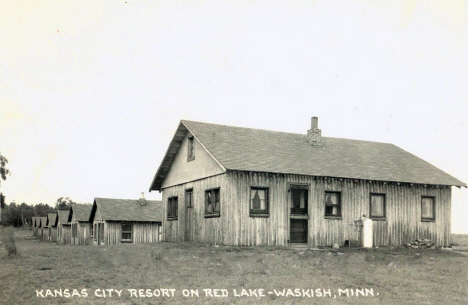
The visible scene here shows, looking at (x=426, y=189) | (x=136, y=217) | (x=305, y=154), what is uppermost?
(x=305, y=154)

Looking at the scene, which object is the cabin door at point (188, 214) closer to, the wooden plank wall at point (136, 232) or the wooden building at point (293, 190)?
the wooden building at point (293, 190)

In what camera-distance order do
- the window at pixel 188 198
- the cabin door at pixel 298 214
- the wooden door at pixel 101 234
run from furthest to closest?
1. the wooden door at pixel 101 234
2. the window at pixel 188 198
3. the cabin door at pixel 298 214

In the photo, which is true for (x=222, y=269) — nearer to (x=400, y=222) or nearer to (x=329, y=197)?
(x=329, y=197)

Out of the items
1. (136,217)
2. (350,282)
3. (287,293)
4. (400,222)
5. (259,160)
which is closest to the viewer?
(287,293)

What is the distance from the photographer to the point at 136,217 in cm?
4462

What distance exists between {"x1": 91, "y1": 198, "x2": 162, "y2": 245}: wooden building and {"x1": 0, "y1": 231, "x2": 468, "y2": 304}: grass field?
22.5 m

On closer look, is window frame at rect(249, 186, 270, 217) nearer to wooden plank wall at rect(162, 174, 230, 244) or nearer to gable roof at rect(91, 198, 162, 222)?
wooden plank wall at rect(162, 174, 230, 244)

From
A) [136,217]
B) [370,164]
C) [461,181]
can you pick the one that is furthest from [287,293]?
[136,217]

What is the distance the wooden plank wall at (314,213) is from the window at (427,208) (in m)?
0.26

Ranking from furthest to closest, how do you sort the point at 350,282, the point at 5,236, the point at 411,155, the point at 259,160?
the point at 411,155 < the point at 259,160 < the point at 5,236 < the point at 350,282

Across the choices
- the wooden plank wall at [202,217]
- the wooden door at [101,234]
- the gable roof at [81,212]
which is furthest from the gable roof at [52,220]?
the wooden plank wall at [202,217]

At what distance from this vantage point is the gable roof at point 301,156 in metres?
24.2

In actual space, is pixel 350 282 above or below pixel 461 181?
below

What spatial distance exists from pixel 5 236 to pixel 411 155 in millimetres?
22122
